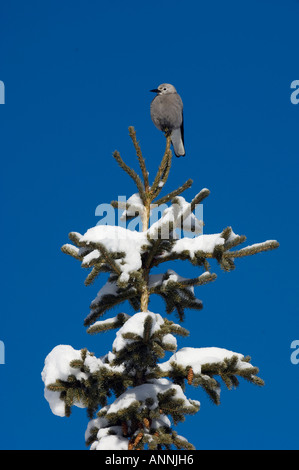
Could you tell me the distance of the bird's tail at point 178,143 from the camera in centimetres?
929

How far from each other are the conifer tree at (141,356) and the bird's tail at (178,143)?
430 centimetres

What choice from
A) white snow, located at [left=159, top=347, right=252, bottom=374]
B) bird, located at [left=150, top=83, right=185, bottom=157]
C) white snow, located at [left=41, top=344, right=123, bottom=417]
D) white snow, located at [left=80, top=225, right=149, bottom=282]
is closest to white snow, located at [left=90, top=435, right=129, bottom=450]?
white snow, located at [left=41, top=344, right=123, bottom=417]

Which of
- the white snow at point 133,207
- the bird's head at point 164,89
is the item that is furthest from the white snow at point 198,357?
the bird's head at point 164,89

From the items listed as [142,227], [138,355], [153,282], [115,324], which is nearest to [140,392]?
[138,355]

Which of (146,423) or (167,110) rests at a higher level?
(167,110)

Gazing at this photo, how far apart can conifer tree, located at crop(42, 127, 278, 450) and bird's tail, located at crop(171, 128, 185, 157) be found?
430 cm

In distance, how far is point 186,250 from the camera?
4.96m

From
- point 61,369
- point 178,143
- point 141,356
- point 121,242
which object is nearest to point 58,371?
point 61,369

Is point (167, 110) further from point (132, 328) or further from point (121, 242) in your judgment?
point (132, 328)

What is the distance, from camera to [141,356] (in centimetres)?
442

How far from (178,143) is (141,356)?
6047 millimetres

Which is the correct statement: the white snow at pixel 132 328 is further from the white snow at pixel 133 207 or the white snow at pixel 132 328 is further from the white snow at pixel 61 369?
the white snow at pixel 133 207

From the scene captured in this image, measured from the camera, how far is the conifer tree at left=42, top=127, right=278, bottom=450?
437cm

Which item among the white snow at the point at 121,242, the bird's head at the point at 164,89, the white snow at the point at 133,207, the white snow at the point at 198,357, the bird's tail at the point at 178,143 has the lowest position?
the white snow at the point at 198,357
